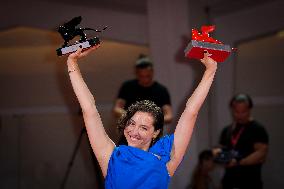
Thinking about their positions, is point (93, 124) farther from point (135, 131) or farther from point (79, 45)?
point (79, 45)

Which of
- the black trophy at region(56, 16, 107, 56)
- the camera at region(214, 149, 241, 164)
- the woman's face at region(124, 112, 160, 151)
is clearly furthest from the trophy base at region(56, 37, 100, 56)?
the camera at region(214, 149, 241, 164)

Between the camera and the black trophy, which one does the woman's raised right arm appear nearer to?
the black trophy

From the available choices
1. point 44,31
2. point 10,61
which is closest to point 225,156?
point 44,31

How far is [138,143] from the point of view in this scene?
1925mm

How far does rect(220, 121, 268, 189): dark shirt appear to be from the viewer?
3916 millimetres

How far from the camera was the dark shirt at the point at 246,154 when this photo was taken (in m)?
3.92

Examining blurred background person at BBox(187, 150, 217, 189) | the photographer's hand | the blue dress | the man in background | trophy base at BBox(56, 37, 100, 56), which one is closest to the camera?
the blue dress

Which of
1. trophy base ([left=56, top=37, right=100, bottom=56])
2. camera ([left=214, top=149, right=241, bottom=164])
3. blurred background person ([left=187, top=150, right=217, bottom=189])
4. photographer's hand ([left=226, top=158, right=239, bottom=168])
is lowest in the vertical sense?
blurred background person ([left=187, top=150, right=217, bottom=189])

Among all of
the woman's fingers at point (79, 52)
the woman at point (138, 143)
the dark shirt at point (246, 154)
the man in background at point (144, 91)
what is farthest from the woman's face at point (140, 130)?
the dark shirt at point (246, 154)

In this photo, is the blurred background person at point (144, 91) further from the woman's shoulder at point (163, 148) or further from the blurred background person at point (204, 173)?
the woman's shoulder at point (163, 148)

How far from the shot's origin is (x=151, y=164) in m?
1.84

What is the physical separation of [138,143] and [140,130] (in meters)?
0.05

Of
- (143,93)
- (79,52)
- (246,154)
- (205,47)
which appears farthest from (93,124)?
(246,154)

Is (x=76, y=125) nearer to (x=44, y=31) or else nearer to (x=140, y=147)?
(x=44, y=31)
